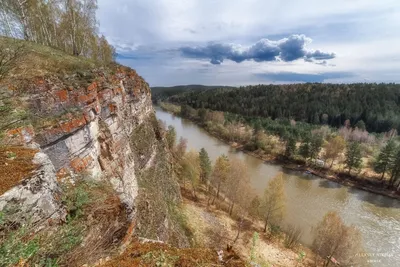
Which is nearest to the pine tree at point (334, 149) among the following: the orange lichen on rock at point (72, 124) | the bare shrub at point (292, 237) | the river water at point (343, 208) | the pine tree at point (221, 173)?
the river water at point (343, 208)

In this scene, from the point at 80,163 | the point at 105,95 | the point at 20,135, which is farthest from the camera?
the point at 105,95

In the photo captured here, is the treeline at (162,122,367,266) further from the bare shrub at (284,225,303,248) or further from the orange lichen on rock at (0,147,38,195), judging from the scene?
the orange lichen on rock at (0,147,38,195)

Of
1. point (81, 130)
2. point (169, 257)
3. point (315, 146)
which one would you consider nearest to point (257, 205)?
point (81, 130)

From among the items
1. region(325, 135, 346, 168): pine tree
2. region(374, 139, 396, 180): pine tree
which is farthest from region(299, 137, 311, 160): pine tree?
region(374, 139, 396, 180): pine tree

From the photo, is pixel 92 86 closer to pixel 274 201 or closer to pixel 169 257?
pixel 169 257

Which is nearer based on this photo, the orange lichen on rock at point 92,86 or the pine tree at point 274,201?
the orange lichen on rock at point 92,86

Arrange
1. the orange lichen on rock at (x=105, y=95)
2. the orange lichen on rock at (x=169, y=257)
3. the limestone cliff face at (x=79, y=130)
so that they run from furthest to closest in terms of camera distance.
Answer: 1. the orange lichen on rock at (x=105, y=95)
2. the limestone cliff face at (x=79, y=130)
3. the orange lichen on rock at (x=169, y=257)

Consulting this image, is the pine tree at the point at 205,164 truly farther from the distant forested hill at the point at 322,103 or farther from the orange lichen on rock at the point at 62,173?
the distant forested hill at the point at 322,103
